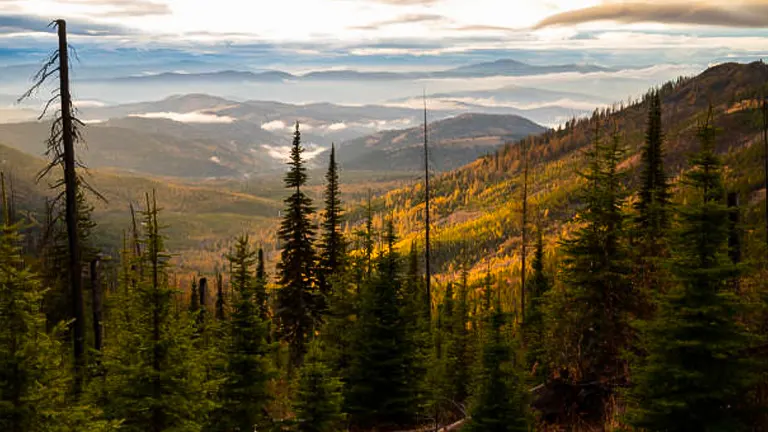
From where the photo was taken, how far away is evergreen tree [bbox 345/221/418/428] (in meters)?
22.1

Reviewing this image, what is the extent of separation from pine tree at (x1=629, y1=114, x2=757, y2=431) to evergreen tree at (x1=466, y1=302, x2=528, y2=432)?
104 inches

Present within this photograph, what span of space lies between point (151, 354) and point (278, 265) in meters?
28.2

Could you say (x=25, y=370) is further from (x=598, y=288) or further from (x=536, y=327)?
(x=536, y=327)

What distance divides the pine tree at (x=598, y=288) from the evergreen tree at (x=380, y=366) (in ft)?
19.0

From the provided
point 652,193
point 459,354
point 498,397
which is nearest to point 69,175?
point 498,397

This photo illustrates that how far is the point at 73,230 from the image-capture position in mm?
24062

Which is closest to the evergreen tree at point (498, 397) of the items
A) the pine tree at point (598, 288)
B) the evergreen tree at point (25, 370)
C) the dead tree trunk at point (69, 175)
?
the pine tree at point (598, 288)

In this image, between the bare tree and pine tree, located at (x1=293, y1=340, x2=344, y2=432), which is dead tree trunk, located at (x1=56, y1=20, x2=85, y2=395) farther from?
pine tree, located at (x1=293, y1=340, x2=344, y2=432)

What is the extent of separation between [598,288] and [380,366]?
27.0ft

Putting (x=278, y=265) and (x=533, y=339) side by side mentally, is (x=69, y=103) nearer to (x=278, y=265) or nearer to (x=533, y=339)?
(x=278, y=265)

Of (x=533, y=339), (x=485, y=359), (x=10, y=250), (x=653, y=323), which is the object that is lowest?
(x=533, y=339)

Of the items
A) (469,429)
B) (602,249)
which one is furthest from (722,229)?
(602,249)

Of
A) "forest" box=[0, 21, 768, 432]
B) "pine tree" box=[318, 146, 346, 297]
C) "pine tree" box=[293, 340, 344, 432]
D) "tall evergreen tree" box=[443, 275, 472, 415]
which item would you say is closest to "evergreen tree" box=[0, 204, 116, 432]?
"forest" box=[0, 21, 768, 432]

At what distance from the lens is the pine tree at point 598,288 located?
69.0 feet
